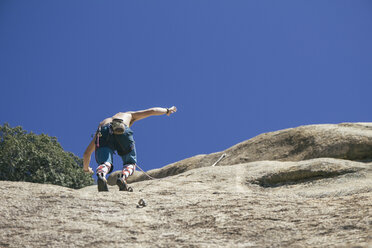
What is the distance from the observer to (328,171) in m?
8.48

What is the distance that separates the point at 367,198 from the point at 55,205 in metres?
3.67

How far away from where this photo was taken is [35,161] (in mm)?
23266

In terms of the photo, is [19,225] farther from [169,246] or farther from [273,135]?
[273,135]

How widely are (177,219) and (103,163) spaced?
322 cm

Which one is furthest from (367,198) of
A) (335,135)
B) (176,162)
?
(176,162)

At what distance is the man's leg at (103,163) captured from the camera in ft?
23.2

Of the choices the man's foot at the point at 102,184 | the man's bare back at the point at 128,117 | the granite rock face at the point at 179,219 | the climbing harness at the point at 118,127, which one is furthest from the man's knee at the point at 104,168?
the granite rock face at the point at 179,219

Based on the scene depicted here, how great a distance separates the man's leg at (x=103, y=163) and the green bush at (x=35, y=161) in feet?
52.5

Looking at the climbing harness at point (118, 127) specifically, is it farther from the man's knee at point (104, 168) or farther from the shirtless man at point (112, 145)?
the man's knee at point (104, 168)

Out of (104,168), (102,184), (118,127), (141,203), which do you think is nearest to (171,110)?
(118,127)

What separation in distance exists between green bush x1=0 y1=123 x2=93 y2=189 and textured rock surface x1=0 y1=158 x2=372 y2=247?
18.1 metres

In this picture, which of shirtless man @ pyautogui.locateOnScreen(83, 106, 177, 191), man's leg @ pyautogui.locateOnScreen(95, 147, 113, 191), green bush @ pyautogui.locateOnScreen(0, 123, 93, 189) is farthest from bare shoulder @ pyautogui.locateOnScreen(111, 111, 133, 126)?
green bush @ pyautogui.locateOnScreen(0, 123, 93, 189)

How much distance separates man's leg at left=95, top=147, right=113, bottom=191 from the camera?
707cm

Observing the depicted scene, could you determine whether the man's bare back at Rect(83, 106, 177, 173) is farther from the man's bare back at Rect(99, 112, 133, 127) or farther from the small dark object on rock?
the small dark object on rock
